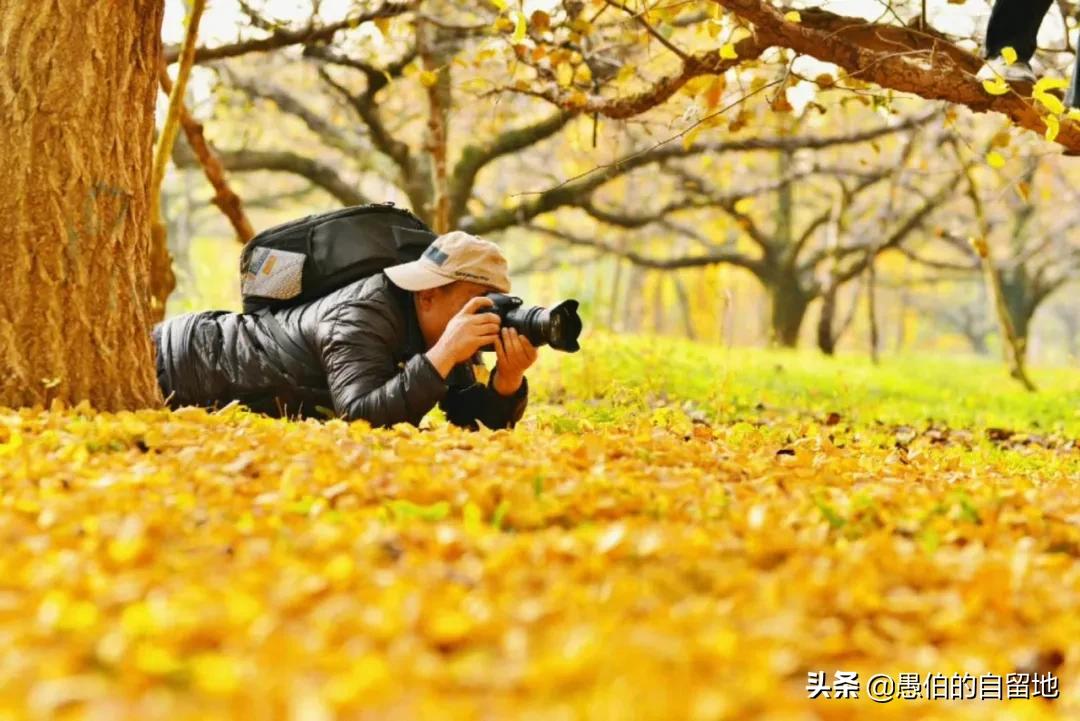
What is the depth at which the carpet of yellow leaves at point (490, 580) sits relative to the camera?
146cm

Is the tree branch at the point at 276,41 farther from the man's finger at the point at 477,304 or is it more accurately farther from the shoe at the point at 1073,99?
the shoe at the point at 1073,99

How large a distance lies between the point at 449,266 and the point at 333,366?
60cm

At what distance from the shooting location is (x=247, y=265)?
4.80m

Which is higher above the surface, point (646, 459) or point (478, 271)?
point (478, 271)

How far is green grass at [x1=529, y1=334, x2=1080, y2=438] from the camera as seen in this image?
23.5 ft

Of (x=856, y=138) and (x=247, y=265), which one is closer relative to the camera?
(x=247, y=265)

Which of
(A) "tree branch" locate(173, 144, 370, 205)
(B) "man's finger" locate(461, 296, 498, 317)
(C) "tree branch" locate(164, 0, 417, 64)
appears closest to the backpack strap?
(B) "man's finger" locate(461, 296, 498, 317)

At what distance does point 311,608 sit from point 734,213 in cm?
1067

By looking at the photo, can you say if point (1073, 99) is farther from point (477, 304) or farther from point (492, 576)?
point (492, 576)

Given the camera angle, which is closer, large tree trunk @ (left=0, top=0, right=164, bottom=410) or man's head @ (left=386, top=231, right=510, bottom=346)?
large tree trunk @ (left=0, top=0, right=164, bottom=410)

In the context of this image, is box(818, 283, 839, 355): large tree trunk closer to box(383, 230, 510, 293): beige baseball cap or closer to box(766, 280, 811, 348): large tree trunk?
box(766, 280, 811, 348): large tree trunk

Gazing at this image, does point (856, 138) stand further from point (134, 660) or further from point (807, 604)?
point (134, 660)

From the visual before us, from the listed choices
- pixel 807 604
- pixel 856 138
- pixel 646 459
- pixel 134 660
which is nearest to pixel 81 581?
pixel 134 660

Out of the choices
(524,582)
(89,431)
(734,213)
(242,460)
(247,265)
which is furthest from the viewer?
(734,213)
